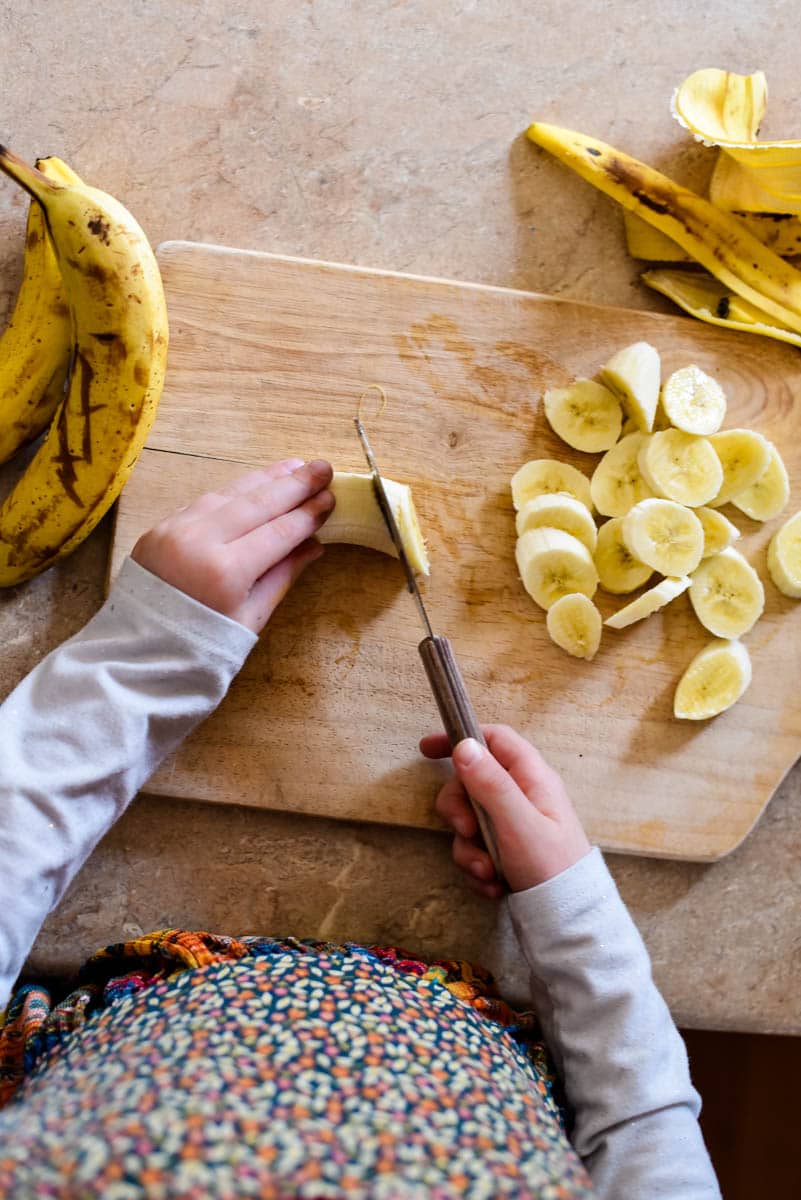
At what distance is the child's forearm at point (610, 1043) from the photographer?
0.92m

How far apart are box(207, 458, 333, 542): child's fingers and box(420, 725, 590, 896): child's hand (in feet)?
1.03

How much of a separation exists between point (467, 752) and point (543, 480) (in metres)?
0.36

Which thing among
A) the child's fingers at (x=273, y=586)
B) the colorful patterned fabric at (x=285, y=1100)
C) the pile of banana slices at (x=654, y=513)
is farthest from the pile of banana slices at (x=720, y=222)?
the colorful patterned fabric at (x=285, y=1100)

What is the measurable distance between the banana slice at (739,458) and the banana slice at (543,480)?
0.17 meters

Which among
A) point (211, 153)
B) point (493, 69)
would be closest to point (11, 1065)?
point (211, 153)

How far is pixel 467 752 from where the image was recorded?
38.5 inches

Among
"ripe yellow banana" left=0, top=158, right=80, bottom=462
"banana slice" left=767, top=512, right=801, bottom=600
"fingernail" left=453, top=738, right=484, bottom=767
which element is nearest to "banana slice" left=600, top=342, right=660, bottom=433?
"banana slice" left=767, top=512, right=801, bottom=600

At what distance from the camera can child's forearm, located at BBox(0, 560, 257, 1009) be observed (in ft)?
3.13

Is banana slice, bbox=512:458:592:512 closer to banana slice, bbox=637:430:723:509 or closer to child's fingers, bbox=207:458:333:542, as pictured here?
banana slice, bbox=637:430:723:509

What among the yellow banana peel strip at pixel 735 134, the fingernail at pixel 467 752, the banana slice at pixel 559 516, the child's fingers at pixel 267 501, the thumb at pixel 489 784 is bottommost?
the thumb at pixel 489 784

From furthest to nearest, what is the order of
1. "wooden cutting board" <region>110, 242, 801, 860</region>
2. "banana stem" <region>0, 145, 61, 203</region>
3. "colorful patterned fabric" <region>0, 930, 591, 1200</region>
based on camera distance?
"wooden cutting board" <region>110, 242, 801, 860</region>
"banana stem" <region>0, 145, 61, 203</region>
"colorful patterned fabric" <region>0, 930, 591, 1200</region>

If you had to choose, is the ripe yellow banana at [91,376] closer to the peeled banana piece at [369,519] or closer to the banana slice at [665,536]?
the peeled banana piece at [369,519]

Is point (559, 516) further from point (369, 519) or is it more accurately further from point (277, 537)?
point (277, 537)

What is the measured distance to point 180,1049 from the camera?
62 centimetres
